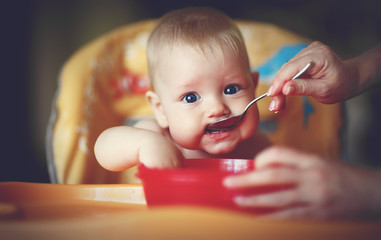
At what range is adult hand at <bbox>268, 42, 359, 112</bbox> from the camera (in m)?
0.54

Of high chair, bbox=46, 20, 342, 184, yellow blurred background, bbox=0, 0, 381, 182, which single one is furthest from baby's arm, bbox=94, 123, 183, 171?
yellow blurred background, bbox=0, 0, 381, 182

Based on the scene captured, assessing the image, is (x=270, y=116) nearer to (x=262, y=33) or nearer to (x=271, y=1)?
(x=262, y=33)

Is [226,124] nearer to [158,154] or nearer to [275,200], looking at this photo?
[158,154]

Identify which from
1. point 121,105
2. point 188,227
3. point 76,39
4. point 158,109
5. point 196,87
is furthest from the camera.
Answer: point 76,39

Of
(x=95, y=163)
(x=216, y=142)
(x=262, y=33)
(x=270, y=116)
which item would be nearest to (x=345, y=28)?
(x=262, y=33)

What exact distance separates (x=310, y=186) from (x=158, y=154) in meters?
0.22

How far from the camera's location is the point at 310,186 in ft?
1.14

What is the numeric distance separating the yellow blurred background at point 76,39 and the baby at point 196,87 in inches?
14.8

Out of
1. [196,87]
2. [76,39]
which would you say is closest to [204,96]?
[196,87]

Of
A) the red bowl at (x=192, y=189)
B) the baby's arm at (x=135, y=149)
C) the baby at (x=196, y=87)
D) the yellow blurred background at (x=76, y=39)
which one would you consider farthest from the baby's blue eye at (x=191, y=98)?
the yellow blurred background at (x=76, y=39)

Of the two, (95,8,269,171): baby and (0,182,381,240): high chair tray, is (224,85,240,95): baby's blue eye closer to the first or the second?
(95,8,269,171): baby

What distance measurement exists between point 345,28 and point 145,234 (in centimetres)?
105

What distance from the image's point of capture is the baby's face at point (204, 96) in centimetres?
62

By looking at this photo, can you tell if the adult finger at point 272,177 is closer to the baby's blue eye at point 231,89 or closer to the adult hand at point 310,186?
the adult hand at point 310,186
